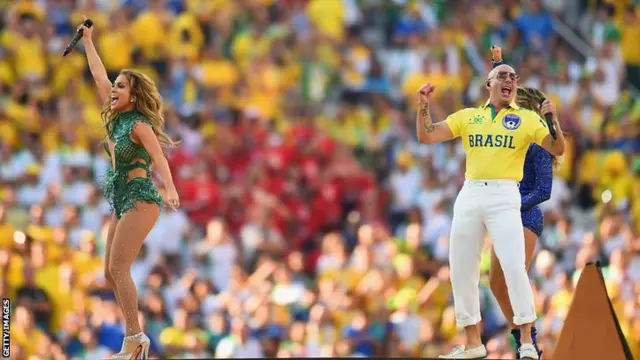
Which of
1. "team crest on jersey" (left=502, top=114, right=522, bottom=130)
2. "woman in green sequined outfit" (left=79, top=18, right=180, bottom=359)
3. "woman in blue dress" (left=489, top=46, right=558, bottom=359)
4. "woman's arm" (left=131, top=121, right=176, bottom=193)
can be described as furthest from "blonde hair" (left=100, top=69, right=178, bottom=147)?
"woman in blue dress" (left=489, top=46, right=558, bottom=359)

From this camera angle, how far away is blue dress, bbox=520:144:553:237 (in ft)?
35.7

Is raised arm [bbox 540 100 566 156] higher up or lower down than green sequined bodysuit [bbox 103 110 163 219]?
lower down

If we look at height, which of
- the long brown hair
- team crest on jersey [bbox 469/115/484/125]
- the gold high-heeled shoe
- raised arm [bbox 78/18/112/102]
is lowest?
the gold high-heeled shoe

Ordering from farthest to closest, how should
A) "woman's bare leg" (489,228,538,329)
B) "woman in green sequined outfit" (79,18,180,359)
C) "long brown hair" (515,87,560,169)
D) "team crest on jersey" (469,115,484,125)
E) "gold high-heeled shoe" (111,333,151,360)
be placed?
1. "long brown hair" (515,87,560,169)
2. "woman's bare leg" (489,228,538,329)
3. "team crest on jersey" (469,115,484,125)
4. "gold high-heeled shoe" (111,333,151,360)
5. "woman in green sequined outfit" (79,18,180,359)

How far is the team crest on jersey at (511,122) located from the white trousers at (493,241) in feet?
1.27

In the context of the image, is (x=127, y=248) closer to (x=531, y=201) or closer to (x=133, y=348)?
(x=133, y=348)

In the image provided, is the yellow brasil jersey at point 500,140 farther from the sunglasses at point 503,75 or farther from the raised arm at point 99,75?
the raised arm at point 99,75

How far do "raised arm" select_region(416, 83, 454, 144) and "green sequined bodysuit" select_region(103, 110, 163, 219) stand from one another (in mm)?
1892

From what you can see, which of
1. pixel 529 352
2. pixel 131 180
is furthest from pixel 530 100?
pixel 131 180

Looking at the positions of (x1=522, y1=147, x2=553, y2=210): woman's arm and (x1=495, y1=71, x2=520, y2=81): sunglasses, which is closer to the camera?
(x1=495, y1=71, x2=520, y2=81): sunglasses

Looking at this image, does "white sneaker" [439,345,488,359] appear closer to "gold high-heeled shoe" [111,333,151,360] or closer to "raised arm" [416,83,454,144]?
"raised arm" [416,83,454,144]

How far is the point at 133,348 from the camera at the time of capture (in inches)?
408

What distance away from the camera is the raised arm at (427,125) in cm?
1021

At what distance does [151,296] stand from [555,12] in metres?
7.66
